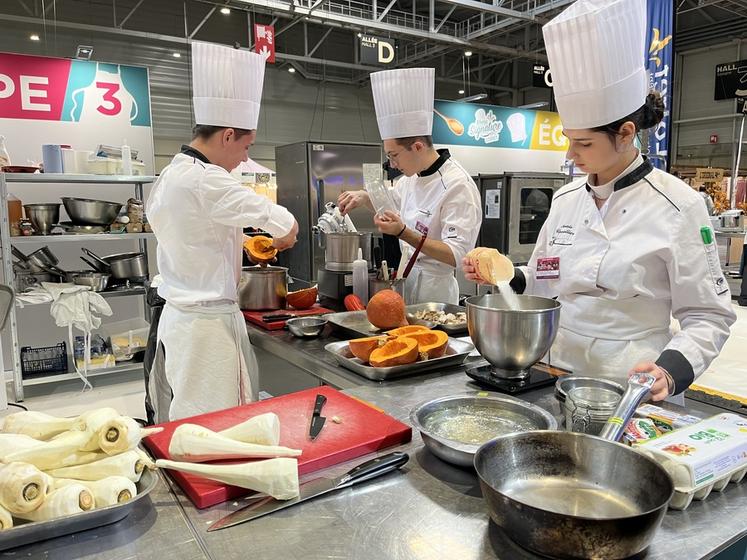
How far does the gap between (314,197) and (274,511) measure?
520 centimetres

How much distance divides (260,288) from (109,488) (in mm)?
1782

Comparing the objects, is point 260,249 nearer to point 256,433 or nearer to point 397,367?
point 397,367

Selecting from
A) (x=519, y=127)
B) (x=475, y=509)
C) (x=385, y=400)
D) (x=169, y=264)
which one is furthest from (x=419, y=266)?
(x=519, y=127)

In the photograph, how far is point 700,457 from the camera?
98cm

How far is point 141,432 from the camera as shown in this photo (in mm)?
1025

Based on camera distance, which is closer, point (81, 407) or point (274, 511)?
point (274, 511)

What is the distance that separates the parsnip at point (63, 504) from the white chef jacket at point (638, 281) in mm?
1257

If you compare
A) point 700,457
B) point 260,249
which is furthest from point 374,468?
point 260,249

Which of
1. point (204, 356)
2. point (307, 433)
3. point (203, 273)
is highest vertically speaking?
point (203, 273)

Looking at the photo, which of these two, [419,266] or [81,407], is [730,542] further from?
[81,407]

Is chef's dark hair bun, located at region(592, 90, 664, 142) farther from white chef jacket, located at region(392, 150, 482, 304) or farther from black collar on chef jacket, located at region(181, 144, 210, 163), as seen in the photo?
black collar on chef jacket, located at region(181, 144, 210, 163)

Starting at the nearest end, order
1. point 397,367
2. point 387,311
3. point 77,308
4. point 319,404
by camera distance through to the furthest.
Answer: point 319,404 → point 397,367 → point 387,311 → point 77,308

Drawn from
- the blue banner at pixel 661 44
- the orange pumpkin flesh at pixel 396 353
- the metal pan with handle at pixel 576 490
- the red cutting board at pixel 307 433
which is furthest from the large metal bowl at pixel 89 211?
the blue banner at pixel 661 44

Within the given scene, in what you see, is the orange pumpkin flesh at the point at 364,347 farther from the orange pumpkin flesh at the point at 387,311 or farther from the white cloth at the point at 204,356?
the white cloth at the point at 204,356
